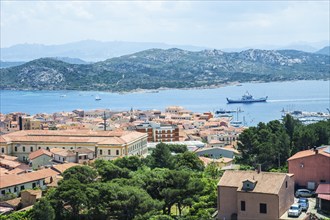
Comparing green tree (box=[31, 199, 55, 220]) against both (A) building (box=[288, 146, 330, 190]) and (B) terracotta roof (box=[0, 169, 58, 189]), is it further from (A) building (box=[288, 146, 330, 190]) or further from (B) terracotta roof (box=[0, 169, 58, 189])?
(A) building (box=[288, 146, 330, 190])

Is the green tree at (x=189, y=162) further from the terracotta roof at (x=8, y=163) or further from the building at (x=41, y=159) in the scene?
the terracotta roof at (x=8, y=163)

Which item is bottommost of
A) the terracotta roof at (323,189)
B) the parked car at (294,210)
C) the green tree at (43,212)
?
the green tree at (43,212)

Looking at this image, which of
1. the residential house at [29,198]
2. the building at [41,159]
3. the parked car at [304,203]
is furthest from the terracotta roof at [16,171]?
the parked car at [304,203]

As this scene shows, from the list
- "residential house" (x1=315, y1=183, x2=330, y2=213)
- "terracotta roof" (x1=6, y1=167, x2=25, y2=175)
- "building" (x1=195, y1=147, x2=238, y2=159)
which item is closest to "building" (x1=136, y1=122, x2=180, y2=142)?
"building" (x1=195, y1=147, x2=238, y2=159)

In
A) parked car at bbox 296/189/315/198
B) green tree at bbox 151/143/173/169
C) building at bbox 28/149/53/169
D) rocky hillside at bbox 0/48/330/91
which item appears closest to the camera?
parked car at bbox 296/189/315/198

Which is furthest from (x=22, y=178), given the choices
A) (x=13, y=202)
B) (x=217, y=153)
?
(x=217, y=153)
